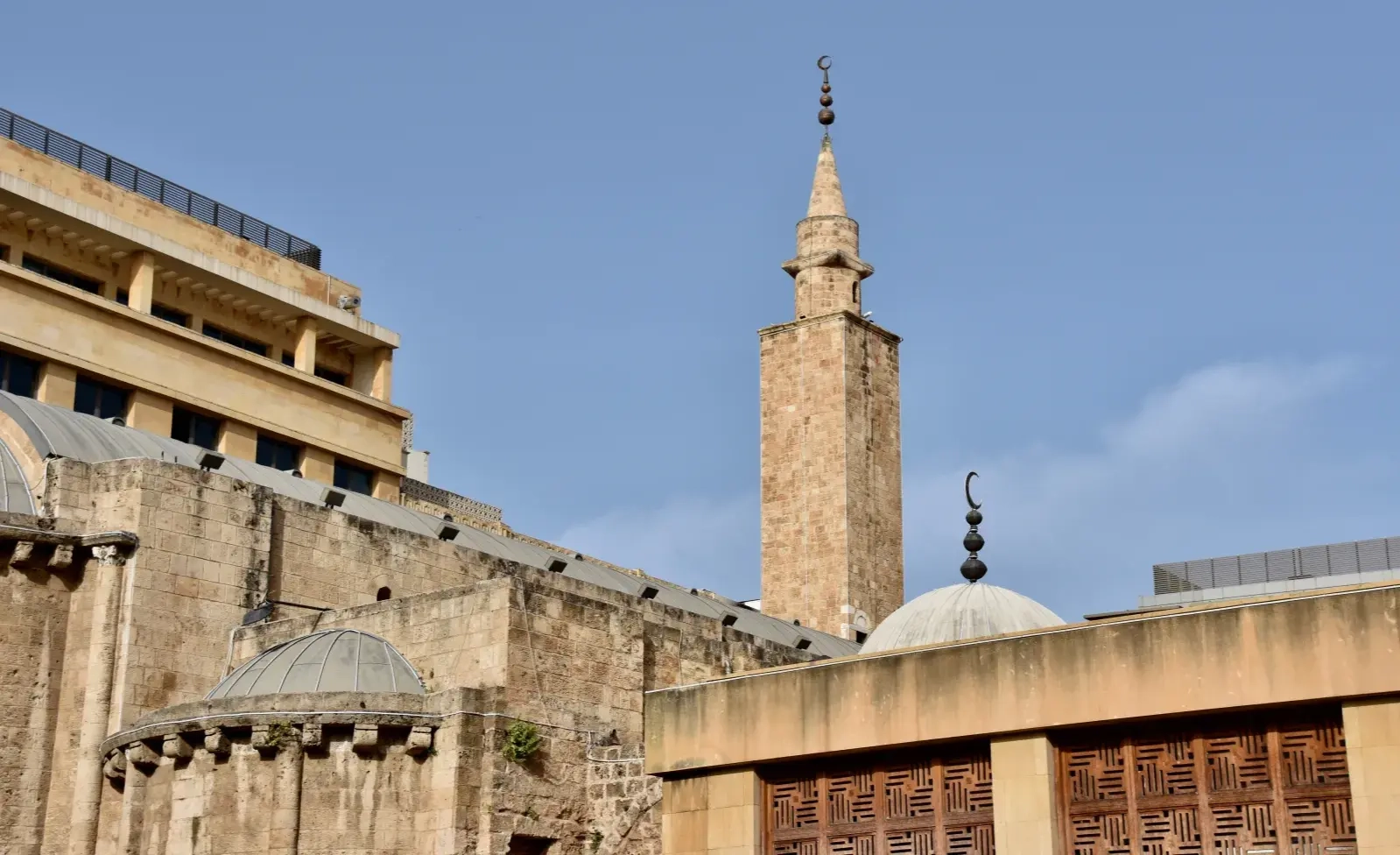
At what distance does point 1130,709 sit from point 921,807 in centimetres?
232

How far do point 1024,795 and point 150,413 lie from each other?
80.4 ft

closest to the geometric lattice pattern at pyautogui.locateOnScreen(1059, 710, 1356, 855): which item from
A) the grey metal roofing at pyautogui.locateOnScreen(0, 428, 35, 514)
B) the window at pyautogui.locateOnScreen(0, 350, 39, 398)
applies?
the grey metal roofing at pyautogui.locateOnScreen(0, 428, 35, 514)

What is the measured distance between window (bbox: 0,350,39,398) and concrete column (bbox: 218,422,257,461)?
400 centimetres

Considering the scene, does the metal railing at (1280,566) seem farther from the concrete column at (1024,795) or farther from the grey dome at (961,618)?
the concrete column at (1024,795)

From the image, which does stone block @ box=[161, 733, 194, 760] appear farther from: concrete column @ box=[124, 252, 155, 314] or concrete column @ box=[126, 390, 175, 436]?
concrete column @ box=[124, 252, 155, 314]

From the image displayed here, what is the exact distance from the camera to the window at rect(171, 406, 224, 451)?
38.6 metres

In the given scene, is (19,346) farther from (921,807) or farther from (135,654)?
(921,807)

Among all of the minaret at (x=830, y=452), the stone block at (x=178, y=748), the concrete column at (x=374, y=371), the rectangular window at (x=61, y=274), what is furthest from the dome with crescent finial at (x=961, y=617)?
the concrete column at (x=374, y=371)

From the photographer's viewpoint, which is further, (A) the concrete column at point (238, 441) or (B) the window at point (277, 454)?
(B) the window at point (277, 454)

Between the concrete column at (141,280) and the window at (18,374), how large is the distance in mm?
3532

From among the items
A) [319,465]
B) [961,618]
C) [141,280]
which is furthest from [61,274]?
[961,618]

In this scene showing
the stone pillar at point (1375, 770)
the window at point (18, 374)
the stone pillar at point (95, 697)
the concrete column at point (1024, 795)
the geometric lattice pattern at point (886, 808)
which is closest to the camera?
the stone pillar at point (1375, 770)

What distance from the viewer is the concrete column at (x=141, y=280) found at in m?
39.6

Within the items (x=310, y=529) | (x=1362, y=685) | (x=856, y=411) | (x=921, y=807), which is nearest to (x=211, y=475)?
(x=310, y=529)
